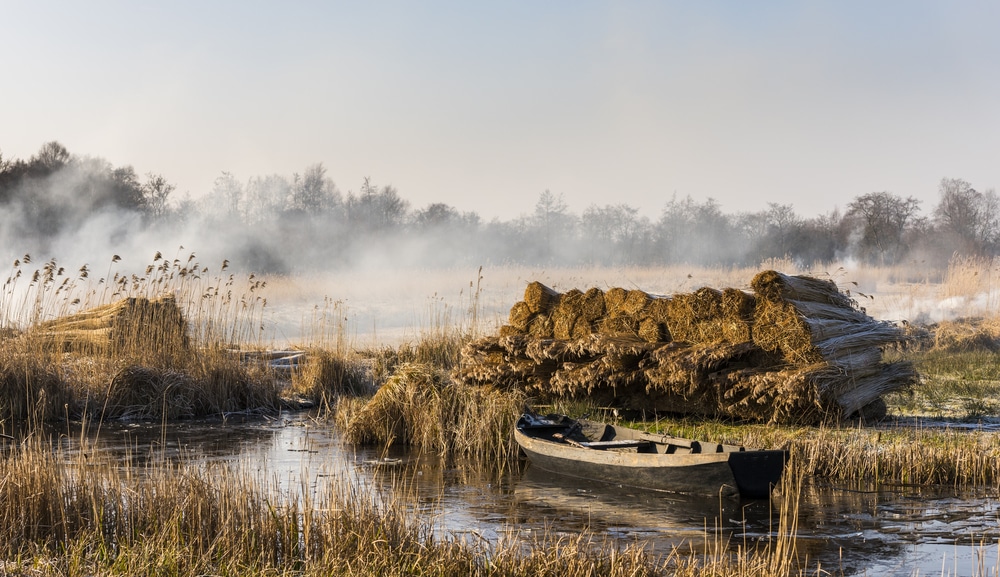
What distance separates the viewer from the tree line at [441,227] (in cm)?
5044

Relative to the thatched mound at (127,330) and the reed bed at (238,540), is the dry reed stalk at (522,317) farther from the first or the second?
the reed bed at (238,540)

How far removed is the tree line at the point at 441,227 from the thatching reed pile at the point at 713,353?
36557 millimetres

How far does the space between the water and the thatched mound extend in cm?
484

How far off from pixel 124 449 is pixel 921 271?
38.7 m

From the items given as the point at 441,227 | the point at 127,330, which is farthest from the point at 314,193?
the point at 127,330

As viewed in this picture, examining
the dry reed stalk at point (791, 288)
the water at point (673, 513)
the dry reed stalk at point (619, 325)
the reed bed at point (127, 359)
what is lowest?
the water at point (673, 513)

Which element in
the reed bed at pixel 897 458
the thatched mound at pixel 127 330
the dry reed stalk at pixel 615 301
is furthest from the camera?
the thatched mound at pixel 127 330

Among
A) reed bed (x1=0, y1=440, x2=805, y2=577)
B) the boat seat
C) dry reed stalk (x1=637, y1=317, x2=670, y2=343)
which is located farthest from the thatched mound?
reed bed (x1=0, y1=440, x2=805, y2=577)

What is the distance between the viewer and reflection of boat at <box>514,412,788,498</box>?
10492 mm

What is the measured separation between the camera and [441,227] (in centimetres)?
6875

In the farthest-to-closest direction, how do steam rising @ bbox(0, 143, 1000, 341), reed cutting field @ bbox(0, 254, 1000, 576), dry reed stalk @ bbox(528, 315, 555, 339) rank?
1. steam rising @ bbox(0, 143, 1000, 341)
2. dry reed stalk @ bbox(528, 315, 555, 339)
3. reed cutting field @ bbox(0, 254, 1000, 576)

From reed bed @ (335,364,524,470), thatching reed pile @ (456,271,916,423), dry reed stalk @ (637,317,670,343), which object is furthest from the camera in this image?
dry reed stalk @ (637,317,670,343)

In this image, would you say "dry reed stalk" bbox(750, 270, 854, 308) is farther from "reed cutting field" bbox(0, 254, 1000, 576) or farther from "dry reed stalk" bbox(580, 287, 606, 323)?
"dry reed stalk" bbox(580, 287, 606, 323)

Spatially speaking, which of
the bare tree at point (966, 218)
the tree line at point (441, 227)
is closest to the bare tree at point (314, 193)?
the tree line at point (441, 227)
